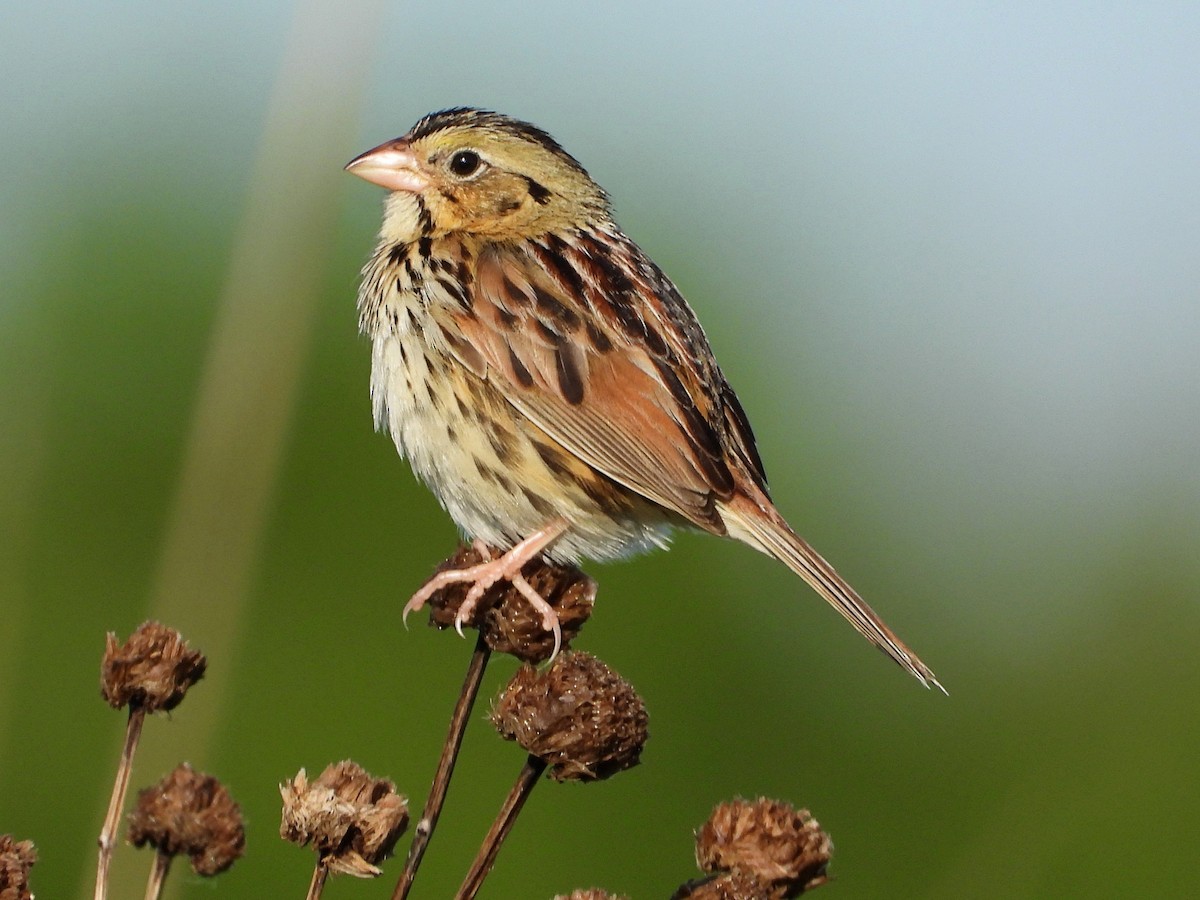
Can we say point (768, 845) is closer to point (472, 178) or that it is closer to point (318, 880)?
→ point (318, 880)

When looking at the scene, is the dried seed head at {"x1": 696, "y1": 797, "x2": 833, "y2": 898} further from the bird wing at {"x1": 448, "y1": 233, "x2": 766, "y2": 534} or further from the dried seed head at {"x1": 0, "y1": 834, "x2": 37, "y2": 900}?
the bird wing at {"x1": 448, "y1": 233, "x2": 766, "y2": 534}

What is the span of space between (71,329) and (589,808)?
10.4 feet

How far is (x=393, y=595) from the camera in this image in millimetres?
6633

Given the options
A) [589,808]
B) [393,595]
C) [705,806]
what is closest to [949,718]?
[705,806]

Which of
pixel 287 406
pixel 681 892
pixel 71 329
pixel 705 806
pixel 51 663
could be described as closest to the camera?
pixel 681 892

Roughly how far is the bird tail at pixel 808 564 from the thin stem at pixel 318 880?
1925 mm

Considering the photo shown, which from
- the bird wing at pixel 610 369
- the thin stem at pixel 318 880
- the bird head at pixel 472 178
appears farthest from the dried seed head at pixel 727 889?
the bird head at pixel 472 178

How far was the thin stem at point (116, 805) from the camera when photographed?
243cm

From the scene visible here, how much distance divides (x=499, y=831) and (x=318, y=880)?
0.31 m

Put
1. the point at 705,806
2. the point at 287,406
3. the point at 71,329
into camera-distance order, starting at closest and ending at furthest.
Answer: the point at 287,406
the point at 705,806
the point at 71,329

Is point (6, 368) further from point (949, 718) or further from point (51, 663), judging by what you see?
point (949, 718)

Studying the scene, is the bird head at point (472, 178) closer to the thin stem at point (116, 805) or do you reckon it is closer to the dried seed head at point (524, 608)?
the dried seed head at point (524, 608)

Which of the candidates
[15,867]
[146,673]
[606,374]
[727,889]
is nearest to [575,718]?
[727,889]

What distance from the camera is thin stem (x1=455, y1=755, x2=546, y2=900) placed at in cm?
244
